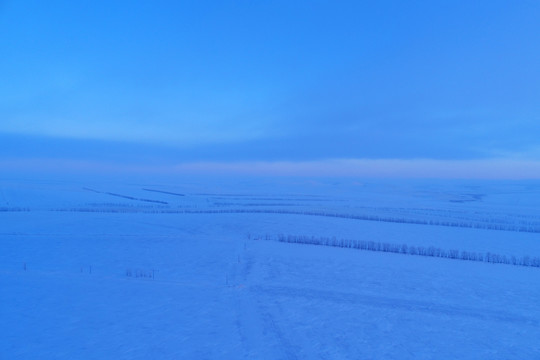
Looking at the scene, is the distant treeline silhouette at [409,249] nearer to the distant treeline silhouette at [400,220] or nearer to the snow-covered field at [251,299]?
the snow-covered field at [251,299]

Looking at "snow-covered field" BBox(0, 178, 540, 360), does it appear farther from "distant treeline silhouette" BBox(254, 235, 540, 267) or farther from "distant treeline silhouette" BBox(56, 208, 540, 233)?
"distant treeline silhouette" BBox(56, 208, 540, 233)

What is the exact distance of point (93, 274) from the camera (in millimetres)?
9273

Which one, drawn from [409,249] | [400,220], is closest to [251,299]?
[409,249]

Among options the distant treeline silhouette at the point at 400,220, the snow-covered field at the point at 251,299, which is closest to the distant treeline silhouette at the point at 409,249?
the snow-covered field at the point at 251,299

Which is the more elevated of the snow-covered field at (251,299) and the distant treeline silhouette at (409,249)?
the distant treeline silhouette at (409,249)

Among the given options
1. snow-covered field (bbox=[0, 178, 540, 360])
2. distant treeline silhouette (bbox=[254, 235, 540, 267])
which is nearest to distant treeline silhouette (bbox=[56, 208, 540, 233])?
snow-covered field (bbox=[0, 178, 540, 360])

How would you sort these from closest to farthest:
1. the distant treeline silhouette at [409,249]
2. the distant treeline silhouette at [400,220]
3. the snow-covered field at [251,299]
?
the snow-covered field at [251,299], the distant treeline silhouette at [409,249], the distant treeline silhouette at [400,220]

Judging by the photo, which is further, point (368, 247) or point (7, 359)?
point (368, 247)

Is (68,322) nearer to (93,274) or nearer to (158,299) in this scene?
(158,299)

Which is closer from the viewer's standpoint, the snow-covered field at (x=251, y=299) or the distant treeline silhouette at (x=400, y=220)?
the snow-covered field at (x=251, y=299)

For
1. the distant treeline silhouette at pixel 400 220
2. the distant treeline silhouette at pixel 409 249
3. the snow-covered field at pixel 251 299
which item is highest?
the distant treeline silhouette at pixel 400 220

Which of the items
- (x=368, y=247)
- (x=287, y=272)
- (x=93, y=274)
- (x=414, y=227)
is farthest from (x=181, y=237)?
(x=414, y=227)

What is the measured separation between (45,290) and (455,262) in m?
13.5

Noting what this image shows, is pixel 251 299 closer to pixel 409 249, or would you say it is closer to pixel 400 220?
pixel 409 249
